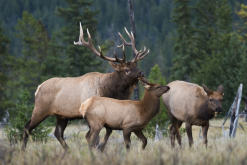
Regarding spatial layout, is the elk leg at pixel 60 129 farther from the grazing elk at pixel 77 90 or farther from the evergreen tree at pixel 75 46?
the evergreen tree at pixel 75 46

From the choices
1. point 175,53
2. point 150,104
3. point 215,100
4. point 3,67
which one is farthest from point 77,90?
point 175,53

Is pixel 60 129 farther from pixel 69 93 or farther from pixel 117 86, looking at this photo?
pixel 117 86

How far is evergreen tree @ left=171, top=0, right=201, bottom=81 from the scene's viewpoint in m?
30.3

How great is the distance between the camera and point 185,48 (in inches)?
1213

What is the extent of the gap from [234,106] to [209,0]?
28415 mm

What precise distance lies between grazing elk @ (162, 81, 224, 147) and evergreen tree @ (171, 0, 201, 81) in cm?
2200

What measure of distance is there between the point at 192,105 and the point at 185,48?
23.8 meters

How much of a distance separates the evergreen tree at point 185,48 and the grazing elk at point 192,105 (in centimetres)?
2200

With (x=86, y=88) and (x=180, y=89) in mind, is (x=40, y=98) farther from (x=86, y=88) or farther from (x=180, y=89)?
(x=180, y=89)

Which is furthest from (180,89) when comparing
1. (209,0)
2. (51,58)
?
(209,0)

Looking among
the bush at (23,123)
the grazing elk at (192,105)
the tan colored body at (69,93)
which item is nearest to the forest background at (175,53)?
the grazing elk at (192,105)

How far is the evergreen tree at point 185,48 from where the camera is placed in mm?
30323

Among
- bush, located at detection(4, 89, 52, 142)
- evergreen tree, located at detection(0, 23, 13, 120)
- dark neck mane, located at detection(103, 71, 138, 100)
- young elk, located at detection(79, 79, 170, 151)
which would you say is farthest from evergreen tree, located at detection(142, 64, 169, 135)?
evergreen tree, located at detection(0, 23, 13, 120)

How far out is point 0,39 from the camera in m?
23.8
